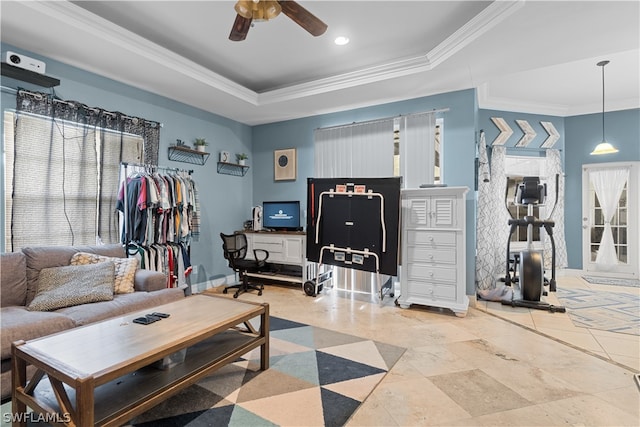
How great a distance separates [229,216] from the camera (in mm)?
5246

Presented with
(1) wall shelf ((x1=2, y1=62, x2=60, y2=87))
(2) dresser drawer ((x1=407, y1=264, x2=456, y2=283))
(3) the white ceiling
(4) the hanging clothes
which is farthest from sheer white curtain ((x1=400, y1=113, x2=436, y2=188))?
(1) wall shelf ((x1=2, y1=62, x2=60, y2=87))

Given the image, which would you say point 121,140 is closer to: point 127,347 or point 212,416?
point 127,347

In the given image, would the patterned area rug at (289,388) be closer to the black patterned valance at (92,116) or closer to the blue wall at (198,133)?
the blue wall at (198,133)

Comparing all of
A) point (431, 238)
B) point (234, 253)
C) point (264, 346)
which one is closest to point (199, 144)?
point (234, 253)

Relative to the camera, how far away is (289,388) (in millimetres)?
2082

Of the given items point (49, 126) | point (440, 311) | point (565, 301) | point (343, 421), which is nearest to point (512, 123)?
point (565, 301)

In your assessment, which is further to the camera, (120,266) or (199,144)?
(199,144)

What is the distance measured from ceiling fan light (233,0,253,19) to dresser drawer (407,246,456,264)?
2.89m

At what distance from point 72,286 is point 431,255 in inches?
137

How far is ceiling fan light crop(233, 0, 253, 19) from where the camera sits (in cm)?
195

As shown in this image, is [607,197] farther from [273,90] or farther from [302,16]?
[302,16]

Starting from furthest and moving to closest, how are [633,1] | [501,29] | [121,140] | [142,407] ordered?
[121,140] → [501,29] → [633,1] → [142,407]

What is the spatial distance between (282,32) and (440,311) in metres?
3.52

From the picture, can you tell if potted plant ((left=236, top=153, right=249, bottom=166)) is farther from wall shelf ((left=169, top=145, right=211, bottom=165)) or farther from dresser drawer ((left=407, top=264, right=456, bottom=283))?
dresser drawer ((left=407, top=264, right=456, bottom=283))
